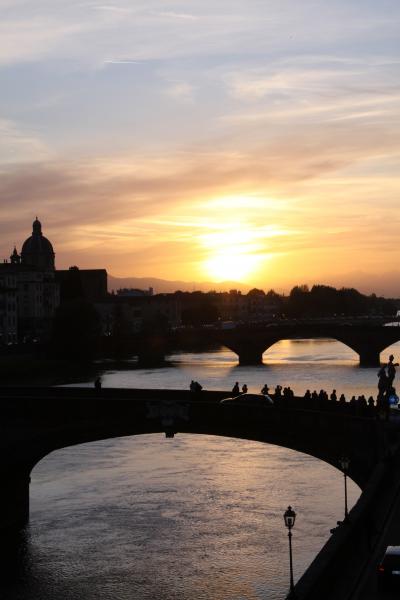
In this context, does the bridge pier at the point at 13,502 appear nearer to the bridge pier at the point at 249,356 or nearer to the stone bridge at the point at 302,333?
the stone bridge at the point at 302,333

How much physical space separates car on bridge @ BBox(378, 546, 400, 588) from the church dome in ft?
583

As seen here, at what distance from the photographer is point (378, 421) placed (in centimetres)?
2791

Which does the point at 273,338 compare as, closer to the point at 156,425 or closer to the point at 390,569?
the point at 156,425

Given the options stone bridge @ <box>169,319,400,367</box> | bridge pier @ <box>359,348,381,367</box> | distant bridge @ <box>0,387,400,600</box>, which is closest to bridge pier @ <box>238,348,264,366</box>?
stone bridge @ <box>169,319,400,367</box>

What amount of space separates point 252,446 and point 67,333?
67.3 meters

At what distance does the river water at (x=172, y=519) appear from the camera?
28.8 metres

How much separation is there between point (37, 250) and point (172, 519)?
16123 cm

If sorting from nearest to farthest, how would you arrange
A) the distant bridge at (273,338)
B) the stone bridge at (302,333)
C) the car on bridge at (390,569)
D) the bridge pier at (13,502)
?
the car on bridge at (390,569), the bridge pier at (13,502), the stone bridge at (302,333), the distant bridge at (273,338)

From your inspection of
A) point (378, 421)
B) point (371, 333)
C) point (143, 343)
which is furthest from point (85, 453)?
point (143, 343)

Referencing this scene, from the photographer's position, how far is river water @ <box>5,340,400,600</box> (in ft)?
94.4

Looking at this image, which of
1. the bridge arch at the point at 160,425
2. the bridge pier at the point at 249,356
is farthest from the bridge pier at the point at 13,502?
the bridge pier at the point at 249,356

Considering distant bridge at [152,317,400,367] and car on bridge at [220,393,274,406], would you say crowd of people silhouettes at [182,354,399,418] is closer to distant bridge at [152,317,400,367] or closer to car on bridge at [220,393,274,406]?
car on bridge at [220,393,274,406]

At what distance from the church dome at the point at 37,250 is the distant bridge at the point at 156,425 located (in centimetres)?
15713

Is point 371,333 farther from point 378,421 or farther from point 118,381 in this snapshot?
point 378,421
